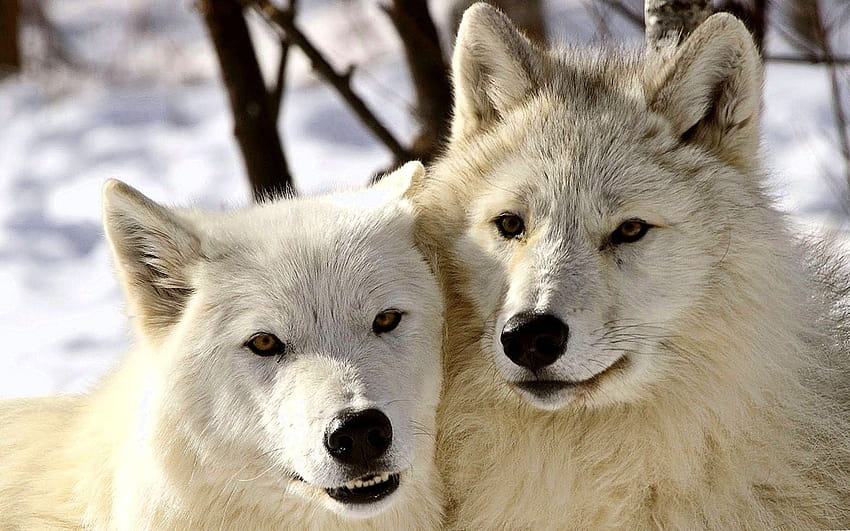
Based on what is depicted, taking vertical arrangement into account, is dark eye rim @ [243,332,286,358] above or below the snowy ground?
below

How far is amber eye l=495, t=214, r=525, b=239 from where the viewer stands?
3633mm

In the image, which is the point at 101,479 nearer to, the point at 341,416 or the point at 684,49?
the point at 341,416

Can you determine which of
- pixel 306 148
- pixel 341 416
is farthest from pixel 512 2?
pixel 341 416

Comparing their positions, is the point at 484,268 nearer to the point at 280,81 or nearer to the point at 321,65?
the point at 321,65

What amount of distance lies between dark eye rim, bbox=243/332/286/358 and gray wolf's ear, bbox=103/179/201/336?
1.27 ft

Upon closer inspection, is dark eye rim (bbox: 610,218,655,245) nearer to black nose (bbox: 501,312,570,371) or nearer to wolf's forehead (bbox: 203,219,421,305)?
black nose (bbox: 501,312,570,371)

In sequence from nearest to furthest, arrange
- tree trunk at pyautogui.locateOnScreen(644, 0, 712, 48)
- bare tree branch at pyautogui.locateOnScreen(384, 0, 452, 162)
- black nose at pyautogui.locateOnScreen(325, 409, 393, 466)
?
black nose at pyautogui.locateOnScreen(325, 409, 393, 466), tree trunk at pyautogui.locateOnScreen(644, 0, 712, 48), bare tree branch at pyautogui.locateOnScreen(384, 0, 452, 162)

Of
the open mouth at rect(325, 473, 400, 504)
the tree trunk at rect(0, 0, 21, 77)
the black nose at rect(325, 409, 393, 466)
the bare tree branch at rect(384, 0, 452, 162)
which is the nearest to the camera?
the black nose at rect(325, 409, 393, 466)

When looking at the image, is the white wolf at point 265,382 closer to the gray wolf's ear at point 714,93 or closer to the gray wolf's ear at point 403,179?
the gray wolf's ear at point 403,179

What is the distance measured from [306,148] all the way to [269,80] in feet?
8.01

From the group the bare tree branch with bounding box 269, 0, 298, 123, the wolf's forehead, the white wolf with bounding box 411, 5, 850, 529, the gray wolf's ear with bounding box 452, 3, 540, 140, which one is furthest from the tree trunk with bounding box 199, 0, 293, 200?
the white wolf with bounding box 411, 5, 850, 529

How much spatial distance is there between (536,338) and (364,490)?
2.39 feet

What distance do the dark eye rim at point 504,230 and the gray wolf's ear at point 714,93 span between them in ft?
2.11

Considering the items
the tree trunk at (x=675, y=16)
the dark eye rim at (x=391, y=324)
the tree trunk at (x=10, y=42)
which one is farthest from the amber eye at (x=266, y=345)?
the tree trunk at (x=10, y=42)
